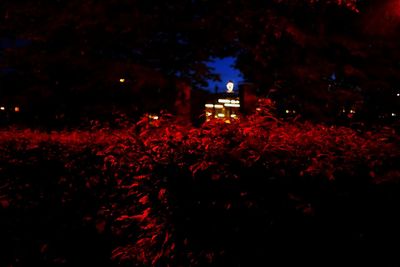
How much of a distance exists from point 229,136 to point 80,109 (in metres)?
8.49

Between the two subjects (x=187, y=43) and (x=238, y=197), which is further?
(x=187, y=43)

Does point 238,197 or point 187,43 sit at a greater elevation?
point 187,43

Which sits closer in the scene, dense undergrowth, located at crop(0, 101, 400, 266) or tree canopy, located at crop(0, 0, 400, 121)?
dense undergrowth, located at crop(0, 101, 400, 266)

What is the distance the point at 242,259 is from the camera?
384cm

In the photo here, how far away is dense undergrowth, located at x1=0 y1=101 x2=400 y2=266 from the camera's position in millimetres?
3465

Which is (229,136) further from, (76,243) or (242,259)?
(76,243)

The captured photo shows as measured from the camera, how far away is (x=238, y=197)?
372 centimetres

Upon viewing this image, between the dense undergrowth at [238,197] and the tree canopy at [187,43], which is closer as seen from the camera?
the dense undergrowth at [238,197]

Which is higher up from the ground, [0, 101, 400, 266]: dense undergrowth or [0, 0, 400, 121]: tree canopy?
[0, 0, 400, 121]: tree canopy

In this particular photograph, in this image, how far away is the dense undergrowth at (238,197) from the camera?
3465mm

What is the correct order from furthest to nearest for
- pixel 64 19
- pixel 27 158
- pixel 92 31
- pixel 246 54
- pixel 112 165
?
1. pixel 246 54
2. pixel 92 31
3. pixel 64 19
4. pixel 27 158
5. pixel 112 165

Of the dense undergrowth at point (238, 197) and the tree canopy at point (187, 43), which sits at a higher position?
the tree canopy at point (187, 43)

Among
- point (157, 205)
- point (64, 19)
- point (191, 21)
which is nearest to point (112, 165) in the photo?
point (157, 205)

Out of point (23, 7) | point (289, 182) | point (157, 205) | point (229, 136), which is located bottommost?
point (157, 205)
